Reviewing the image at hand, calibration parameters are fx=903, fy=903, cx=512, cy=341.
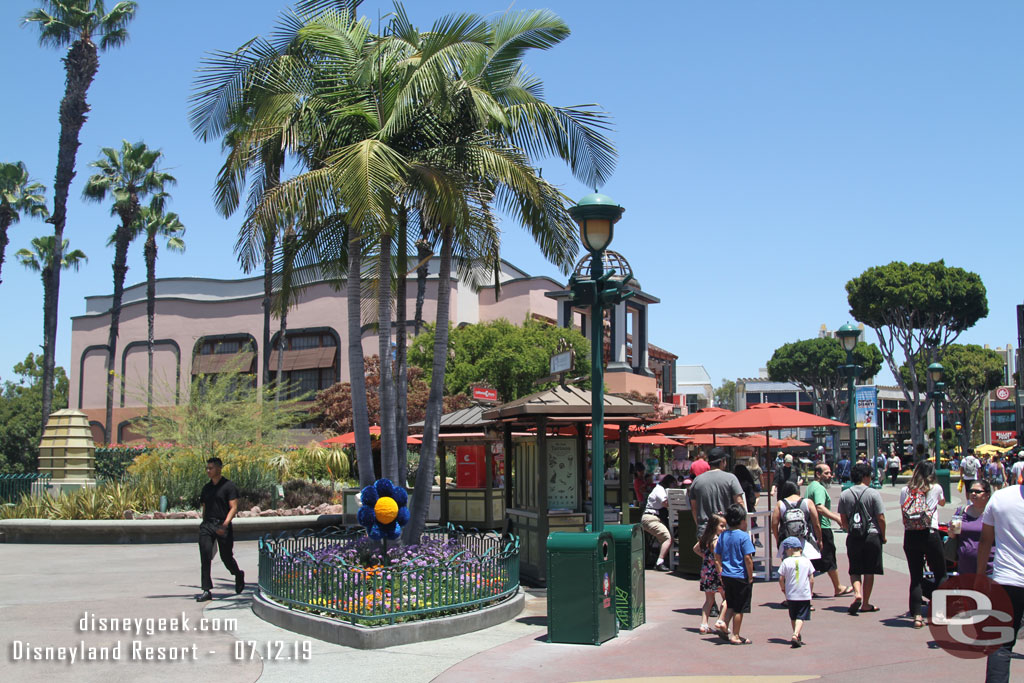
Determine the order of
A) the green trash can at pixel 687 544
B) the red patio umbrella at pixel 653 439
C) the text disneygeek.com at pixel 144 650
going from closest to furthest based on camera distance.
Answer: the text disneygeek.com at pixel 144 650 → the green trash can at pixel 687 544 → the red patio umbrella at pixel 653 439

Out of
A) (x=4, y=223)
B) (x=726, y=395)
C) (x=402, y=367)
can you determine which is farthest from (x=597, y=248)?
(x=726, y=395)

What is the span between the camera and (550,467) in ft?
41.0

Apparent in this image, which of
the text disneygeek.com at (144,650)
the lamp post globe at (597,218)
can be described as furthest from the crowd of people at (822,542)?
the text disneygeek.com at (144,650)

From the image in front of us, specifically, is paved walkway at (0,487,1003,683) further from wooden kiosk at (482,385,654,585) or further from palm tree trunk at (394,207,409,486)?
palm tree trunk at (394,207,409,486)

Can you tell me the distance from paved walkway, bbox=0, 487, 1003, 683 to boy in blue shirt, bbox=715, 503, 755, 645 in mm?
255

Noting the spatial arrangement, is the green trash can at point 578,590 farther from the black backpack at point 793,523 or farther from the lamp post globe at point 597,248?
the black backpack at point 793,523

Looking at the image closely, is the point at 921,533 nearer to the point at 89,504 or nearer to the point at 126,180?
the point at 89,504

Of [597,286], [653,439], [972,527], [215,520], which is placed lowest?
[215,520]

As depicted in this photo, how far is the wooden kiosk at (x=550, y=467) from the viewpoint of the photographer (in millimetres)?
11594

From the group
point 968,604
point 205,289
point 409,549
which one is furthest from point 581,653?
point 205,289

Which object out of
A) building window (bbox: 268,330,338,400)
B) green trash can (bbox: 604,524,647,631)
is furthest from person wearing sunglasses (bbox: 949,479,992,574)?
building window (bbox: 268,330,338,400)

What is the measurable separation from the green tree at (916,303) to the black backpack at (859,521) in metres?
41.0

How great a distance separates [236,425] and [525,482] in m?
11.4

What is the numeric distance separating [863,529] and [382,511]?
201 inches
